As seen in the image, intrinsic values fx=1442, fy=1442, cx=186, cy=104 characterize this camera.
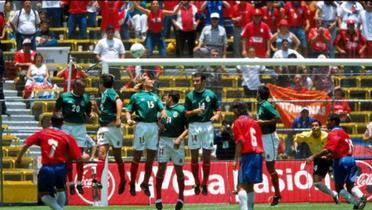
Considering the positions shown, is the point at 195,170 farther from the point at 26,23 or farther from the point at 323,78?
the point at 26,23

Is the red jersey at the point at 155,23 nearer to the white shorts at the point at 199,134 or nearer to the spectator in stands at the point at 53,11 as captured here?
the spectator in stands at the point at 53,11

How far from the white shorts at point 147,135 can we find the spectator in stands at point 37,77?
5.83 metres

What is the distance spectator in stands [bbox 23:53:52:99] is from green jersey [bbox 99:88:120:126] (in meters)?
5.26

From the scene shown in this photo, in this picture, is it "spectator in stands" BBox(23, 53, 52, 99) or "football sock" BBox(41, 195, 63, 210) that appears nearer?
"football sock" BBox(41, 195, 63, 210)

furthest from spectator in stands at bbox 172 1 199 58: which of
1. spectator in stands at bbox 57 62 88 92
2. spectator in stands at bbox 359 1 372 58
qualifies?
spectator in stands at bbox 57 62 88 92

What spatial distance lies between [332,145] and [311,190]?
3807mm

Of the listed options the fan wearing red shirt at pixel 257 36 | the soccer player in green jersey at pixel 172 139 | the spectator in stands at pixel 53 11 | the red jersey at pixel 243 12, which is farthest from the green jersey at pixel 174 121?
the spectator in stands at pixel 53 11

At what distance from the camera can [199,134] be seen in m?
27.4

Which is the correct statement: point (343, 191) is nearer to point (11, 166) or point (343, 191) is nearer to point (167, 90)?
point (167, 90)

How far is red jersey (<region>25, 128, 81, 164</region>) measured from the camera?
911 inches

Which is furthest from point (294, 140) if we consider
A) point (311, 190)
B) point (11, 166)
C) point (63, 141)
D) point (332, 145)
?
point (63, 141)

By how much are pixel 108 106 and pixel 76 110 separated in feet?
2.05

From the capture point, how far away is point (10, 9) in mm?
35656

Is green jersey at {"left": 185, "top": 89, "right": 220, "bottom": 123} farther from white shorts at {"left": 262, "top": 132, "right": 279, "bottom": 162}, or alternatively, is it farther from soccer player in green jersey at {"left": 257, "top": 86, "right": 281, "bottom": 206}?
white shorts at {"left": 262, "top": 132, "right": 279, "bottom": 162}
